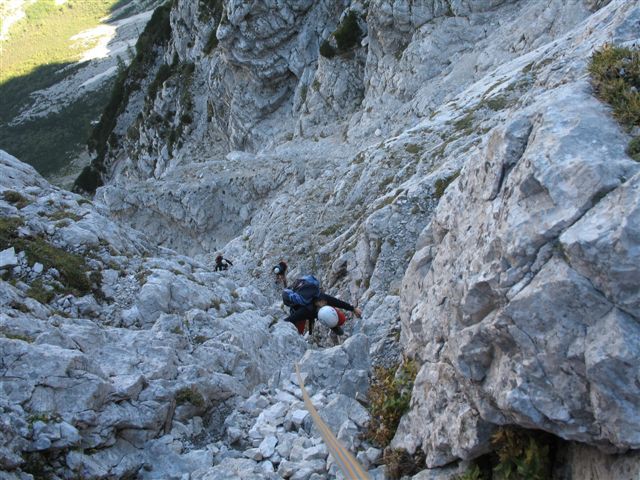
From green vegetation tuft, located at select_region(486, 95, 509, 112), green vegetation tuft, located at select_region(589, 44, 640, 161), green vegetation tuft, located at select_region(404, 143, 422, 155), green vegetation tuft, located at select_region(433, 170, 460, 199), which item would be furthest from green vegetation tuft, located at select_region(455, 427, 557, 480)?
green vegetation tuft, located at select_region(404, 143, 422, 155)

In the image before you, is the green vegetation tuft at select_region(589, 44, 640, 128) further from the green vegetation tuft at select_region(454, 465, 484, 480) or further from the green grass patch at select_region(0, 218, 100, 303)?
the green grass patch at select_region(0, 218, 100, 303)

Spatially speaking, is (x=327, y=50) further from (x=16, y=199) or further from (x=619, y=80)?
(x=619, y=80)

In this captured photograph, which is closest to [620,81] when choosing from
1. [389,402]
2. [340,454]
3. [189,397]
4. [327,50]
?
[389,402]

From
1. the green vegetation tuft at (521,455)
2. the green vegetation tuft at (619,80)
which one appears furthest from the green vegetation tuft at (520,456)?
the green vegetation tuft at (619,80)

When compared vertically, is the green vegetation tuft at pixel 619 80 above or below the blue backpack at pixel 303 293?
above

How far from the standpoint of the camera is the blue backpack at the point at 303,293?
14.5 metres

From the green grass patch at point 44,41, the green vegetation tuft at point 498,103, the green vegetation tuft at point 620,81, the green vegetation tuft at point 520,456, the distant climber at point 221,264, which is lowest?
the distant climber at point 221,264

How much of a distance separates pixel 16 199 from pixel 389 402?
603 inches

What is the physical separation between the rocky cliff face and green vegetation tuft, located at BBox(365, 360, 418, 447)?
0.27 metres

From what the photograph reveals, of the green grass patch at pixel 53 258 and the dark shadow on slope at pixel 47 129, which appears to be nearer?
the green grass patch at pixel 53 258

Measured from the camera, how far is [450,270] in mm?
7410

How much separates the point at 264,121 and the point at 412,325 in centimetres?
4714

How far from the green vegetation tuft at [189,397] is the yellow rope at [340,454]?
2627 mm

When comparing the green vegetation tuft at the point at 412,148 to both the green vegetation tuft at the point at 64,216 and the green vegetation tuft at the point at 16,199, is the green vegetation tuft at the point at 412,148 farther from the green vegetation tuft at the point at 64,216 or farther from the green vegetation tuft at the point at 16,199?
the green vegetation tuft at the point at 16,199
